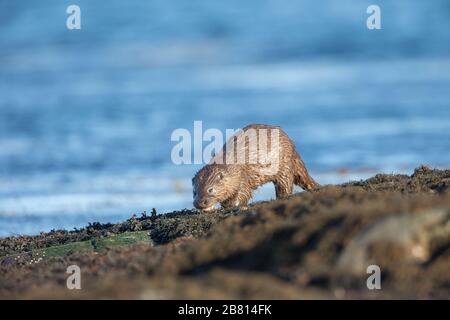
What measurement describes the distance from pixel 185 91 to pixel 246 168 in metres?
23.9

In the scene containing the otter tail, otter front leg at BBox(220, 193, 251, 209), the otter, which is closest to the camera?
the otter

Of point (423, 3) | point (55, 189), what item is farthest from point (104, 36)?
point (55, 189)

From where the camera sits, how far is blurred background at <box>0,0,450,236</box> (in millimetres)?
24812

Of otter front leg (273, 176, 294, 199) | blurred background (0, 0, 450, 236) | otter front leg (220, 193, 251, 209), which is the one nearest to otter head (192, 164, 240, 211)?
otter front leg (220, 193, 251, 209)

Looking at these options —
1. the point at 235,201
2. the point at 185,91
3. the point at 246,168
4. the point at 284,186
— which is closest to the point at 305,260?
the point at 235,201

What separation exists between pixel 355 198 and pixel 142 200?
11.1 m

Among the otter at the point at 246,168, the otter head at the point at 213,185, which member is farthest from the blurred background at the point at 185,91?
the otter head at the point at 213,185

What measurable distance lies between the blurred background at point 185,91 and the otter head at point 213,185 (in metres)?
2.97

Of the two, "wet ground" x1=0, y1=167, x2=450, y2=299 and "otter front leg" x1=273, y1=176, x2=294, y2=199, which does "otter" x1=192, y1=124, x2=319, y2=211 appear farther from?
"wet ground" x1=0, y1=167, x2=450, y2=299

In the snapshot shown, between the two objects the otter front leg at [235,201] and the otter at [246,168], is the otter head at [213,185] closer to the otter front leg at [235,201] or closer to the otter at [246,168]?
the otter at [246,168]

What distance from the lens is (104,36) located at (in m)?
61.8

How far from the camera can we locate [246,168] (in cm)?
1933

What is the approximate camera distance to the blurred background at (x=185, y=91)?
81.4 ft

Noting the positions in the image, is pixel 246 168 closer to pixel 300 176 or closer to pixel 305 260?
pixel 300 176
